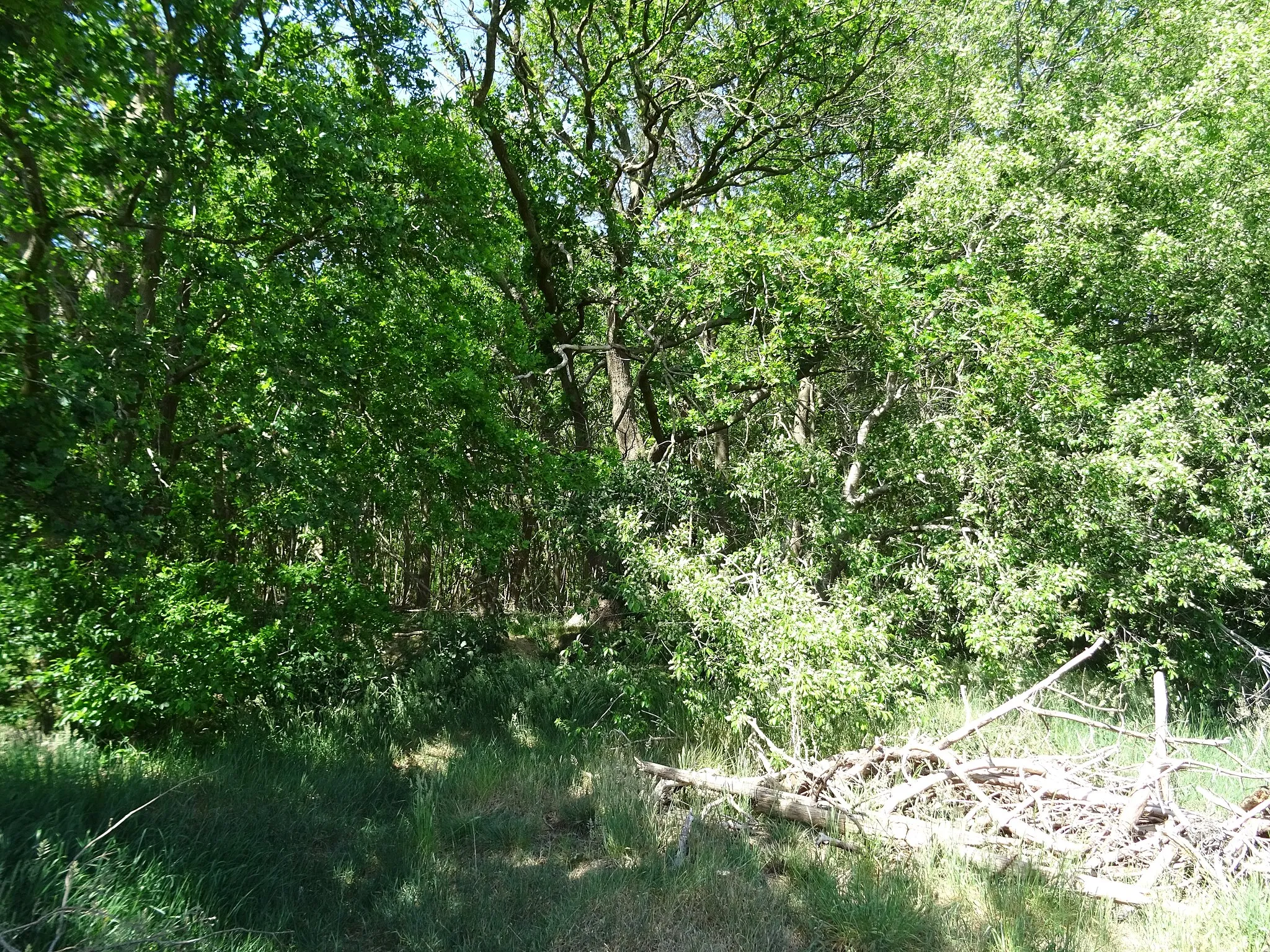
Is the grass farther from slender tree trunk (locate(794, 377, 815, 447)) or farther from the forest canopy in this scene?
slender tree trunk (locate(794, 377, 815, 447))

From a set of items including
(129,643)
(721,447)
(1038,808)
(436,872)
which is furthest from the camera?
(721,447)

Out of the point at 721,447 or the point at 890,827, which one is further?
the point at 721,447

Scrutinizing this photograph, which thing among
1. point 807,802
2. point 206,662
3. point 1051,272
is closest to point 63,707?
point 206,662

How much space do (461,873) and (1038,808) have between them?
3.70 m

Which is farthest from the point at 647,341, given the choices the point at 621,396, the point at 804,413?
the point at 804,413

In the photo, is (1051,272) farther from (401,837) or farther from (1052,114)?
(401,837)

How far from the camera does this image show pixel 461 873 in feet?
15.3

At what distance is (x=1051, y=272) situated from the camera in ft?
27.3

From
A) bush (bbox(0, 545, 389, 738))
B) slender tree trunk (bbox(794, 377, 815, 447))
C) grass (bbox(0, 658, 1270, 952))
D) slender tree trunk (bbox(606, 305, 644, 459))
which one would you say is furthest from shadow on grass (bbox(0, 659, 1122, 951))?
slender tree trunk (bbox(794, 377, 815, 447))

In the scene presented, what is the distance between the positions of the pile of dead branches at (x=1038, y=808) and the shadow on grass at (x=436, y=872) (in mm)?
249

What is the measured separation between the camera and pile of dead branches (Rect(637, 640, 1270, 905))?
4.27 meters

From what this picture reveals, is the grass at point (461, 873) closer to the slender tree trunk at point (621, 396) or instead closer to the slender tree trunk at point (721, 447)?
the slender tree trunk at point (621, 396)

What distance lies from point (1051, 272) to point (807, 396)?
10.5 feet

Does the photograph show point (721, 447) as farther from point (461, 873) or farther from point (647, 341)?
point (461, 873)
